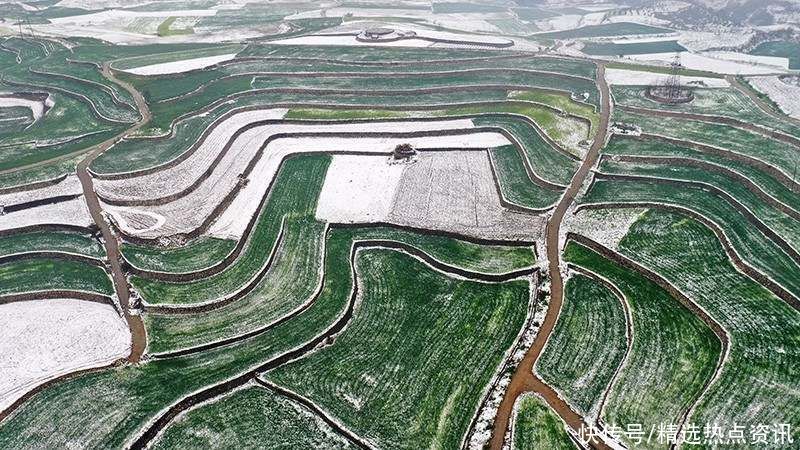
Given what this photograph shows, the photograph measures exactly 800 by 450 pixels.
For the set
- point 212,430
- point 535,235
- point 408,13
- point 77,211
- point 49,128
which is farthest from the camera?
point 408,13

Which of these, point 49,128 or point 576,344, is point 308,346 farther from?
point 49,128

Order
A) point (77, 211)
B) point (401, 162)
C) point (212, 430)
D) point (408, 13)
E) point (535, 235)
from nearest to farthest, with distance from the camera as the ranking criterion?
point (212, 430), point (535, 235), point (77, 211), point (401, 162), point (408, 13)

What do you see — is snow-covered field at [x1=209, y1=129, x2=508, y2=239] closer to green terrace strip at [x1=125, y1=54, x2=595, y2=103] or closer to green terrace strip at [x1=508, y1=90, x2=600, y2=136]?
green terrace strip at [x1=508, y1=90, x2=600, y2=136]

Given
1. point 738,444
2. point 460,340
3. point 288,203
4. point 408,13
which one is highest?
point 408,13

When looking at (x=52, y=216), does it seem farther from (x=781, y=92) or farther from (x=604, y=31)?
(x=604, y=31)

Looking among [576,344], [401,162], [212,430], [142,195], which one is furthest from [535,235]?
[142,195]
